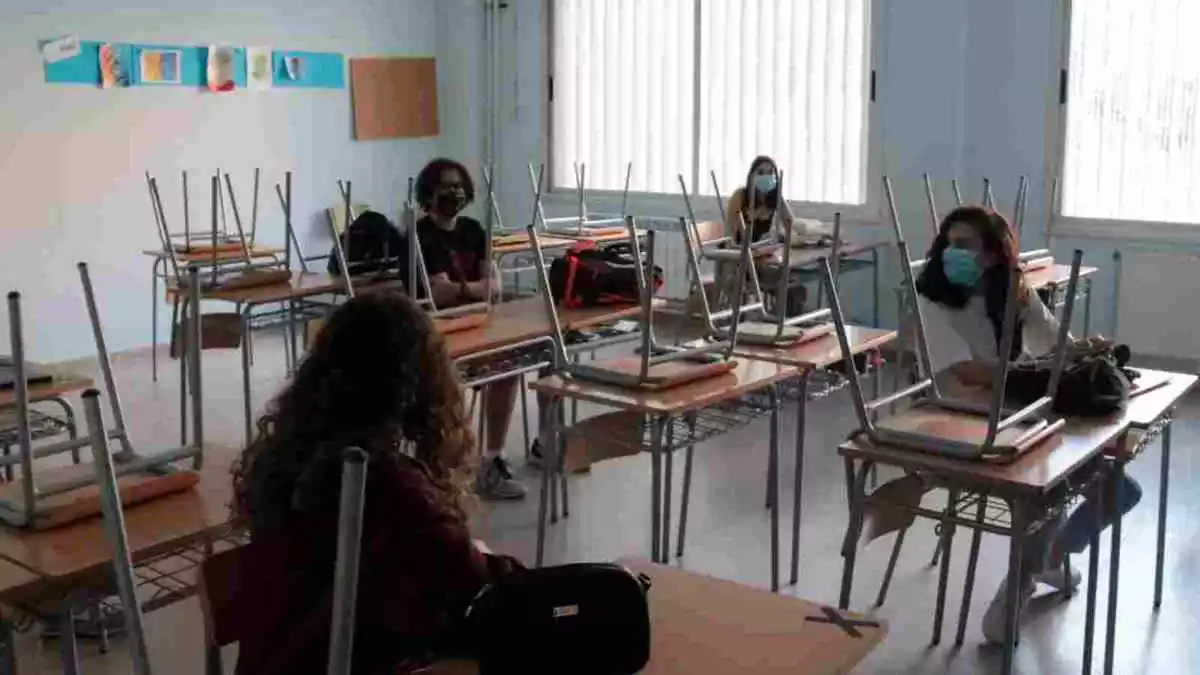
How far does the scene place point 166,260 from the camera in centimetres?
585

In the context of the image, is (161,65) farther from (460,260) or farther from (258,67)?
(460,260)

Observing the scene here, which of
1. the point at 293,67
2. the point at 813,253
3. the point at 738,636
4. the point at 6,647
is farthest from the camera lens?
the point at 293,67

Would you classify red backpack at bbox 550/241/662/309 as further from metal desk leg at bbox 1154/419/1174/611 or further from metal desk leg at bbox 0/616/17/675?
metal desk leg at bbox 0/616/17/675

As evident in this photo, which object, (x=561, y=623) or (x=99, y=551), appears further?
(x=99, y=551)

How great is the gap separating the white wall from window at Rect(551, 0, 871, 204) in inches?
50.2

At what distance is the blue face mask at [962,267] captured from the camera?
3.30 meters

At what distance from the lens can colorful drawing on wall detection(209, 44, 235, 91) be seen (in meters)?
6.69

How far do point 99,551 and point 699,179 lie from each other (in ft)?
19.0

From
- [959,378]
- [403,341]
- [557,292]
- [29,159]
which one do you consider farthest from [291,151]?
[403,341]

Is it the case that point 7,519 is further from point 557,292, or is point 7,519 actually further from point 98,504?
point 557,292

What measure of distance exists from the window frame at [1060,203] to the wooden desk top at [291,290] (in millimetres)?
3296

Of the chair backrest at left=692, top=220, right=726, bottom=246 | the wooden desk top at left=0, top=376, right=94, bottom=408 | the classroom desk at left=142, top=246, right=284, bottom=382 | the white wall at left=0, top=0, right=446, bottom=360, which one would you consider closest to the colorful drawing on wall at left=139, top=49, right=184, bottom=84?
the white wall at left=0, top=0, right=446, bottom=360

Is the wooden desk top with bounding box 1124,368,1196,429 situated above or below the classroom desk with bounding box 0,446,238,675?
above

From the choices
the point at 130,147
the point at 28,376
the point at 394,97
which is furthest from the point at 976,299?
the point at 394,97
